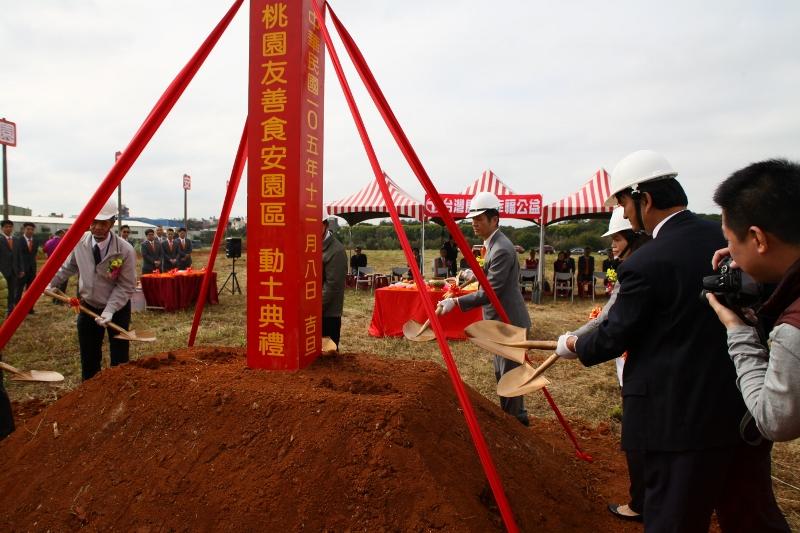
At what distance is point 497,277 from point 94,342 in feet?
10.8

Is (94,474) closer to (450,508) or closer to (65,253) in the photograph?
(65,253)

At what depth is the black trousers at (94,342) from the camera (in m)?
3.88

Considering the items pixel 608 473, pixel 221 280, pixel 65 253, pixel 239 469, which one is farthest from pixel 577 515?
pixel 221 280

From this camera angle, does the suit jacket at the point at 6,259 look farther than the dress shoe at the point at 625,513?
Yes

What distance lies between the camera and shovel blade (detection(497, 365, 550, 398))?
7.64 ft

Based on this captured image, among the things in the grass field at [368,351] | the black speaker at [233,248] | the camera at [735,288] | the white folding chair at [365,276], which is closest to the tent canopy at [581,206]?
the grass field at [368,351]

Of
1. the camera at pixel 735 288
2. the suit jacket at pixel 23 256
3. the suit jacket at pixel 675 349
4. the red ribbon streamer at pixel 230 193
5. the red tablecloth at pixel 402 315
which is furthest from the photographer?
the suit jacket at pixel 23 256

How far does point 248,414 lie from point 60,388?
3621 mm

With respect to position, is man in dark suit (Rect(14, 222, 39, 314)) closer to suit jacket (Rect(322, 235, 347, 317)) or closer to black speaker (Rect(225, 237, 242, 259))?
black speaker (Rect(225, 237, 242, 259))

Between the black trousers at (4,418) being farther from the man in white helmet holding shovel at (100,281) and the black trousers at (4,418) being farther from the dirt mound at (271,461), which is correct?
the man in white helmet holding shovel at (100,281)

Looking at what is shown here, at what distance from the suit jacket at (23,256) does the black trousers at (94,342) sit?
614 centimetres

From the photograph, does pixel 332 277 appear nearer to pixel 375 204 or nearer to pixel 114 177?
pixel 114 177

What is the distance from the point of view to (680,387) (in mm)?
1641

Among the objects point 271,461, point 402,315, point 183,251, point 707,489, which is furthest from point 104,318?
point 183,251
